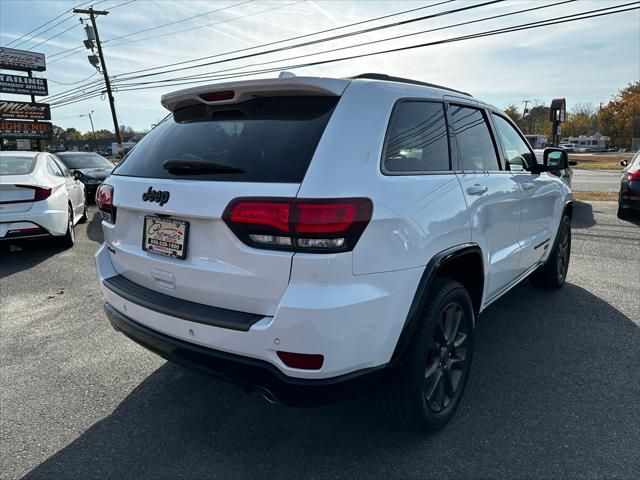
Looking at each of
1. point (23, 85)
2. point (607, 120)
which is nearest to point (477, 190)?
point (23, 85)

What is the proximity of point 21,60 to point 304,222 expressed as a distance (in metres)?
34.7

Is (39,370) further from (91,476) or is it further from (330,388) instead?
(330,388)

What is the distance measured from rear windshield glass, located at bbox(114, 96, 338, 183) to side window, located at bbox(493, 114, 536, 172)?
6.57 feet

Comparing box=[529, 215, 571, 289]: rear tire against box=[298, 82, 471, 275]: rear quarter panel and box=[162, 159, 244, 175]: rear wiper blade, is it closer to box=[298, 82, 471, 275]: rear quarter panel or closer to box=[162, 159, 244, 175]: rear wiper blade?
box=[298, 82, 471, 275]: rear quarter panel

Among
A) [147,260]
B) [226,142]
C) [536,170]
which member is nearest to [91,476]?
[147,260]

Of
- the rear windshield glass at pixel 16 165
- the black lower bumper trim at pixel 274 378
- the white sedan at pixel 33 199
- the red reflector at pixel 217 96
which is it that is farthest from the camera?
the rear windshield glass at pixel 16 165

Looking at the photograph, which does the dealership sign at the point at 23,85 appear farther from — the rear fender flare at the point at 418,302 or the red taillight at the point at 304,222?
the rear fender flare at the point at 418,302

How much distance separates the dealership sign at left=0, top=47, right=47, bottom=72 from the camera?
28078 millimetres

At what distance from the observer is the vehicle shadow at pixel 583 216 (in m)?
8.80

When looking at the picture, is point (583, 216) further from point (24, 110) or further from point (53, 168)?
point (24, 110)

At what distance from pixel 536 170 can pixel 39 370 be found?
4.29 metres

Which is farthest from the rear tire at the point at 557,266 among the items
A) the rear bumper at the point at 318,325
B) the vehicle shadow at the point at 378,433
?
the rear bumper at the point at 318,325

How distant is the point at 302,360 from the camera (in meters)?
1.90

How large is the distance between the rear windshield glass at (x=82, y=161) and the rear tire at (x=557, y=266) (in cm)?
1261
